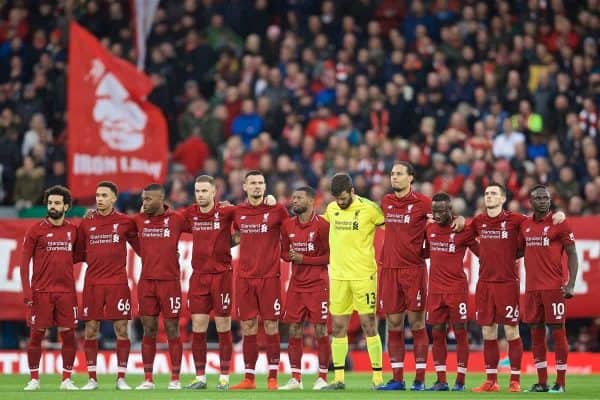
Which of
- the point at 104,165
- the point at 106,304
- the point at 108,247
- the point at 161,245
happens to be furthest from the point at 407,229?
the point at 104,165

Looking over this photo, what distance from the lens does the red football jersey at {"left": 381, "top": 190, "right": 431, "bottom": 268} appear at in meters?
20.0

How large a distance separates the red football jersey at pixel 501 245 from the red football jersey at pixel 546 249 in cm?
20

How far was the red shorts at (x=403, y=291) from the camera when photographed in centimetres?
1989

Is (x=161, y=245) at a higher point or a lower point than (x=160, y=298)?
higher

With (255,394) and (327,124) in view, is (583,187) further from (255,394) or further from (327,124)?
(255,394)

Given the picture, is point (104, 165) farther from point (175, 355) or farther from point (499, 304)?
point (499, 304)

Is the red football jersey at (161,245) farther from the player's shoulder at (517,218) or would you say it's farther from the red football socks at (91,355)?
the player's shoulder at (517,218)

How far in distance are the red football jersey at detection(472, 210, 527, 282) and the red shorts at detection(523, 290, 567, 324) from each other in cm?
36

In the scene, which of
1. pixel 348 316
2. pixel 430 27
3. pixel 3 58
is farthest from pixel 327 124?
pixel 348 316

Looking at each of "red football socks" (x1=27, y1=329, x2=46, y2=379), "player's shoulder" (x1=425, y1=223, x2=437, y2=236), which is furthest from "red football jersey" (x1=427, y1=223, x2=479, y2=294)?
"red football socks" (x1=27, y1=329, x2=46, y2=379)

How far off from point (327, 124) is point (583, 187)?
201 inches

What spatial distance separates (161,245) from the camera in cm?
2048

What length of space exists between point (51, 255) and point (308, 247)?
11.0ft

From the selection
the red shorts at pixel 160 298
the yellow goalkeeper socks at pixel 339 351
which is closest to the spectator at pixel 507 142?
the yellow goalkeeper socks at pixel 339 351
